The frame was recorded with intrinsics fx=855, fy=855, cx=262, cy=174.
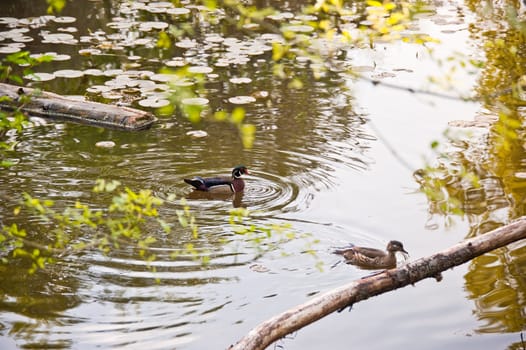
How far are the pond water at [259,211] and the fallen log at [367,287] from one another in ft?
1.85

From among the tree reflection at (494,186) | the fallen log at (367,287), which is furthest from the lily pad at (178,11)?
the fallen log at (367,287)

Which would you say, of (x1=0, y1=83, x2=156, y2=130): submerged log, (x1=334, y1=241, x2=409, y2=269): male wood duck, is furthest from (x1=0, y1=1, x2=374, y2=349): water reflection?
(x1=334, y1=241, x2=409, y2=269): male wood duck

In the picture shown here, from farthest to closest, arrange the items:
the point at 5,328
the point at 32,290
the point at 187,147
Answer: the point at 187,147 → the point at 32,290 → the point at 5,328

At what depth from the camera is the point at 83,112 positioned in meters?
8.79

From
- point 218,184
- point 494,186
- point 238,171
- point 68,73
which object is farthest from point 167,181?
point 68,73

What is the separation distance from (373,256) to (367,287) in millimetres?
1344

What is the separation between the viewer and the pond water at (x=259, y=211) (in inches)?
205

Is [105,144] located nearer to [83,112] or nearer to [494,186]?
[83,112]

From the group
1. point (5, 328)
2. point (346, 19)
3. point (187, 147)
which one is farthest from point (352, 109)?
point (5, 328)

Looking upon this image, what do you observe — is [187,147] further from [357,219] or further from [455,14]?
[455,14]

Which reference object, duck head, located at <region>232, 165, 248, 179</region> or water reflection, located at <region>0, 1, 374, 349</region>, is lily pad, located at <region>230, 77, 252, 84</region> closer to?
water reflection, located at <region>0, 1, 374, 349</region>

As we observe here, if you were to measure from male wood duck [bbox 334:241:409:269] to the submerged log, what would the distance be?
11.0 feet

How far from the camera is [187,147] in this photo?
8.20 m

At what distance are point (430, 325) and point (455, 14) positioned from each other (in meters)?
8.71
